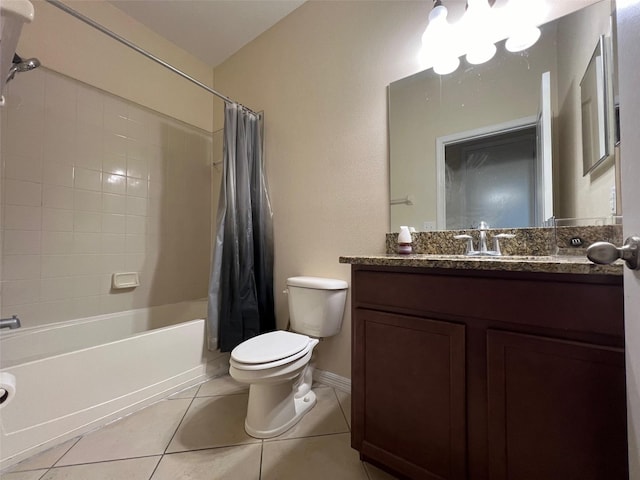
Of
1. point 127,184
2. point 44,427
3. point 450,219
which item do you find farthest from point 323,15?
point 44,427

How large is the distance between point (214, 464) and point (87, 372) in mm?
766

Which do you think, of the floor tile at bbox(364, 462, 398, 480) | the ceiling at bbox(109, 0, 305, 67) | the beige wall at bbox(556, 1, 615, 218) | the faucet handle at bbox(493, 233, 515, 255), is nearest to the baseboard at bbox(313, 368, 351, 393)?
the floor tile at bbox(364, 462, 398, 480)

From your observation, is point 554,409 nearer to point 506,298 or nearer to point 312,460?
point 506,298

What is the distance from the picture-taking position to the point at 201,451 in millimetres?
1125

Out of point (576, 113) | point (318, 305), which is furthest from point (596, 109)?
point (318, 305)

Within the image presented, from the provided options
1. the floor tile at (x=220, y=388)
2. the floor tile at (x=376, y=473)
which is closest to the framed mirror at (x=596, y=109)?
the floor tile at (x=376, y=473)

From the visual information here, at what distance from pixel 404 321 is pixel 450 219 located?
2.15 feet

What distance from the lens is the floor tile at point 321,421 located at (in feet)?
4.08

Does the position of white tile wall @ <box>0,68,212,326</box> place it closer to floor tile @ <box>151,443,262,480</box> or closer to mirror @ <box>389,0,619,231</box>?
floor tile @ <box>151,443,262,480</box>

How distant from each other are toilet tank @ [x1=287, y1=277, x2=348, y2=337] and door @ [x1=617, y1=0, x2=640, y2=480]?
1.09m

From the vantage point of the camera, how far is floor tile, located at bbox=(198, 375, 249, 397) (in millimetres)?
1582

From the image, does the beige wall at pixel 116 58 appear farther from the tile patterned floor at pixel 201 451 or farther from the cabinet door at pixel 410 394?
the cabinet door at pixel 410 394

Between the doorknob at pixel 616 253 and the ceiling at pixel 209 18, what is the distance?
7.19 ft

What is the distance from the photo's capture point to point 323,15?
1713 mm
